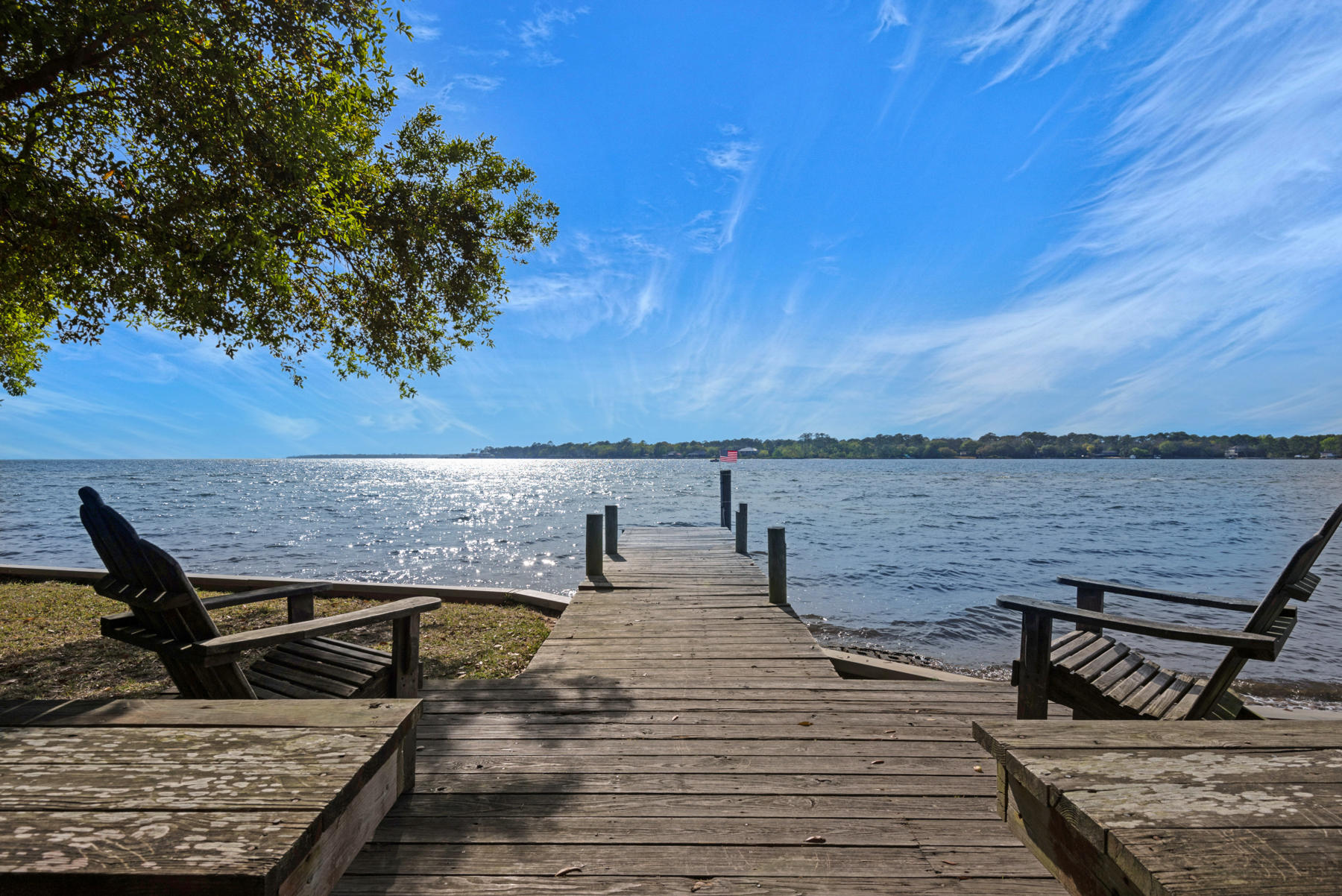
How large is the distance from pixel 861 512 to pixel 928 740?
114ft

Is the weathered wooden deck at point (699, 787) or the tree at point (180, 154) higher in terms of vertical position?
the tree at point (180, 154)

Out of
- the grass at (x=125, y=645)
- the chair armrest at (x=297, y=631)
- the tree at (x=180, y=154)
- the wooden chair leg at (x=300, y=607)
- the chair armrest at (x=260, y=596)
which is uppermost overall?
the tree at (x=180, y=154)

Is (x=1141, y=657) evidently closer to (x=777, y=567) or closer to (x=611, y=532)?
(x=777, y=567)

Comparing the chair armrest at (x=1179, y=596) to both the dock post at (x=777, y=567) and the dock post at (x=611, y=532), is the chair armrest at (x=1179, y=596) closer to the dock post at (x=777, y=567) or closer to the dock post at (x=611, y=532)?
the dock post at (x=777, y=567)

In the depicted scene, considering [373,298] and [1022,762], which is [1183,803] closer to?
[1022,762]

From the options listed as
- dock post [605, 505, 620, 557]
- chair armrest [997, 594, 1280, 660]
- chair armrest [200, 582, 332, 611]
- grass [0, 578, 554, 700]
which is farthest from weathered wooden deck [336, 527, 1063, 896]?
dock post [605, 505, 620, 557]

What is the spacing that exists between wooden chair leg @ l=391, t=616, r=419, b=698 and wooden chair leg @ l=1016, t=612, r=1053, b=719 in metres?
3.67

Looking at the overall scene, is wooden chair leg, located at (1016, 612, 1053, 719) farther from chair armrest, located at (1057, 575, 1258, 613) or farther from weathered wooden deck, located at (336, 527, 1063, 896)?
chair armrest, located at (1057, 575, 1258, 613)

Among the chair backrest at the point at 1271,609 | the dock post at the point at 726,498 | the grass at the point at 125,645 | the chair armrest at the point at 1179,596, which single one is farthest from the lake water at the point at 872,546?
the chair backrest at the point at 1271,609

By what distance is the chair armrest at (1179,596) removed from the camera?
382 centimetres

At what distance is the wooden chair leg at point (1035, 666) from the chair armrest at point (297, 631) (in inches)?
142

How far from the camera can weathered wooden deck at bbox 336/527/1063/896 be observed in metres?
2.38

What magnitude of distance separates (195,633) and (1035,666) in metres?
4.51

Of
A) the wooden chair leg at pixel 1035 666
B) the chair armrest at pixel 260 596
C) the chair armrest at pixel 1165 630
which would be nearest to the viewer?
the chair armrest at pixel 1165 630
